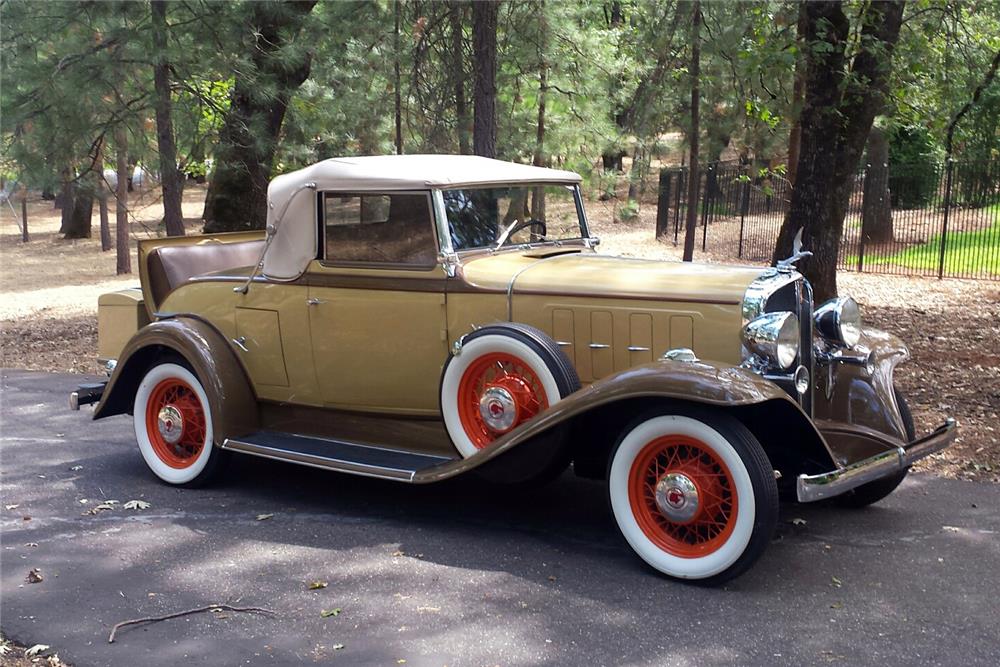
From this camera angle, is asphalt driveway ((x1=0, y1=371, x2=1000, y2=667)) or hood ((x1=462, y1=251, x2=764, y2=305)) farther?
hood ((x1=462, y1=251, x2=764, y2=305))

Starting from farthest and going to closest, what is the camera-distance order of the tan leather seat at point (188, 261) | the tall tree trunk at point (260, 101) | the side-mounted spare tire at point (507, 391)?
the tall tree trunk at point (260, 101) < the tan leather seat at point (188, 261) < the side-mounted spare tire at point (507, 391)

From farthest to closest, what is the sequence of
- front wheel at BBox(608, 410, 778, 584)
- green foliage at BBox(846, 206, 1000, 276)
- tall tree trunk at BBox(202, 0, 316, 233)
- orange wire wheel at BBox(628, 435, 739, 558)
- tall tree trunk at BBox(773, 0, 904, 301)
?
green foliage at BBox(846, 206, 1000, 276)
tall tree trunk at BBox(202, 0, 316, 233)
tall tree trunk at BBox(773, 0, 904, 301)
orange wire wheel at BBox(628, 435, 739, 558)
front wheel at BBox(608, 410, 778, 584)

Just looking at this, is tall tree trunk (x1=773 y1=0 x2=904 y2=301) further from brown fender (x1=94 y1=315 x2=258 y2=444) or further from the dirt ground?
brown fender (x1=94 y1=315 x2=258 y2=444)

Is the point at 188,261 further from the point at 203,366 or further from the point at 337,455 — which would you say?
the point at 337,455

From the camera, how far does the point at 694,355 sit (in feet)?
15.1

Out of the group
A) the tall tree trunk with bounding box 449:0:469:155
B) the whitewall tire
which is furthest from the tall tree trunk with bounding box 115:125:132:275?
the whitewall tire

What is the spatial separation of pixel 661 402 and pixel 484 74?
6171 millimetres

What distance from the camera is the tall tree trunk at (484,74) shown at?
9.83 m

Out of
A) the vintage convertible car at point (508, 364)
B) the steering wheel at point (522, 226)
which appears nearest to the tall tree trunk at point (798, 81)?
the vintage convertible car at point (508, 364)

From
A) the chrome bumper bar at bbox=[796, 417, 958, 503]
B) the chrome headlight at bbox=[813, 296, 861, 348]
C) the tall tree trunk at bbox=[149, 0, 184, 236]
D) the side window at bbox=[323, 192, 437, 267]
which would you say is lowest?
the chrome bumper bar at bbox=[796, 417, 958, 503]

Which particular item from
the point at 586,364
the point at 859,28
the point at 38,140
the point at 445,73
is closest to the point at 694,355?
the point at 586,364

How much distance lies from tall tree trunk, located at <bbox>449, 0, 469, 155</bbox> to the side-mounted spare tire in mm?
6681

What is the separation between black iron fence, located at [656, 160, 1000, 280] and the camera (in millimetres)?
15406

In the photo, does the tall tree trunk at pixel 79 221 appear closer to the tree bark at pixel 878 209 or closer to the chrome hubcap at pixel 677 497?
the tree bark at pixel 878 209
